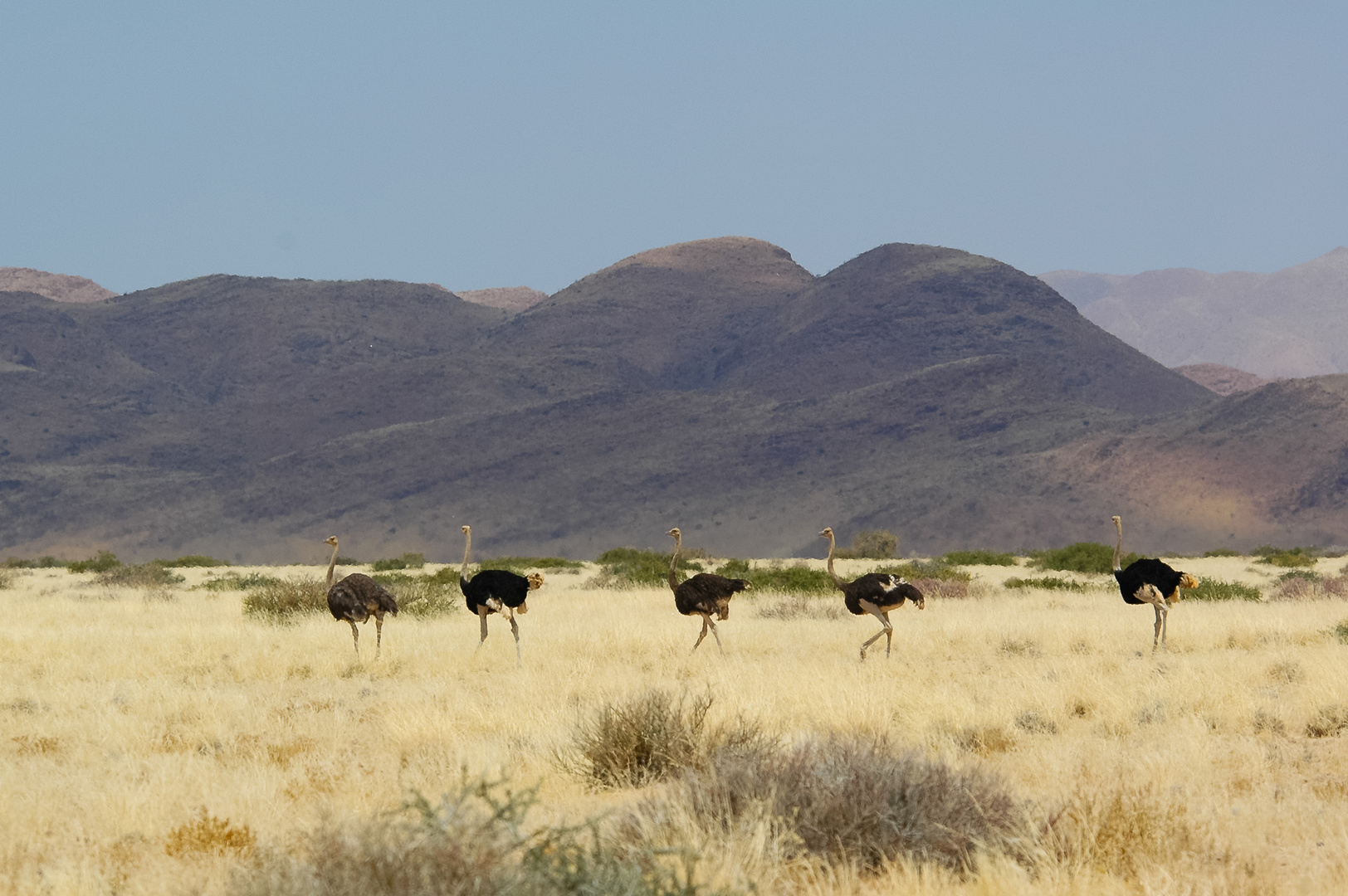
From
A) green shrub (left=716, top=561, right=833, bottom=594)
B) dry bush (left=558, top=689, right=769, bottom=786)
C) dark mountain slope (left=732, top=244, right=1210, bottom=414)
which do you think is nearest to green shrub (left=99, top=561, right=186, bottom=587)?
green shrub (left=716, top=561, right=833, bottom=594)

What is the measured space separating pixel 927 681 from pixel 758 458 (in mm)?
84560

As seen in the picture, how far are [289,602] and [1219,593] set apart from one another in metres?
15.9

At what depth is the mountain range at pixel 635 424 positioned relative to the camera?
277 ft

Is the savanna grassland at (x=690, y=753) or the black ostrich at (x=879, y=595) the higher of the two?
the black ostrich at (x=879, y=595)

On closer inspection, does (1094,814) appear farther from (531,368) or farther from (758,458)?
(531,368)

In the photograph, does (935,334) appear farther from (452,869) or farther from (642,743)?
(452,869)

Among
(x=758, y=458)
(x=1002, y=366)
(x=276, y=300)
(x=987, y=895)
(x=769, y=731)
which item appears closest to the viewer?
(x=987, y=895)

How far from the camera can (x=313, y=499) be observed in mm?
97750

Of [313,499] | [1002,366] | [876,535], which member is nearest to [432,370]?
[313,499]

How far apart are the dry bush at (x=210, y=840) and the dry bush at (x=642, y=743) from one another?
7.06 ft

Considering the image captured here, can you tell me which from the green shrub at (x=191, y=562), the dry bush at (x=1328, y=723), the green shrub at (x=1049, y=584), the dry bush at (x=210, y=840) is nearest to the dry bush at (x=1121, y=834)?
the dry bush at (x=1328, y=723)

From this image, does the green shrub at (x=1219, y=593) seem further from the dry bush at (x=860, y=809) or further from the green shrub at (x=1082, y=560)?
the dry bush at (x=860, y=809)

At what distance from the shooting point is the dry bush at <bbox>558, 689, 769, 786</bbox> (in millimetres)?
7805

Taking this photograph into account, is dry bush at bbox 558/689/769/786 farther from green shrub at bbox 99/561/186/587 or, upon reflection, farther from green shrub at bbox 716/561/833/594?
green shrub at bbox 99/561/186/587
